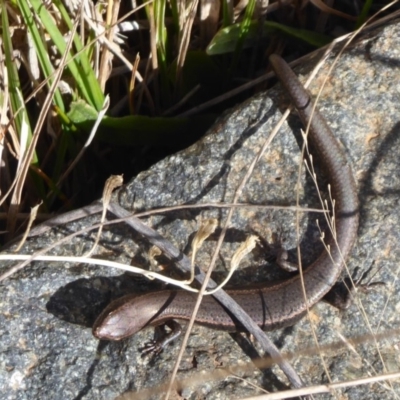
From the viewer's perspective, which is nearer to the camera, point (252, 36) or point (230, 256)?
point (230, 256)

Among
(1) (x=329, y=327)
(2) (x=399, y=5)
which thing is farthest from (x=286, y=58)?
(1) (x=329, y=327)

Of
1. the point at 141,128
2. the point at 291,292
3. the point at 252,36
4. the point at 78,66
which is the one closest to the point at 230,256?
the point at 291,292

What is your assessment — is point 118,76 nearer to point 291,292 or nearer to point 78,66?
point 78,66

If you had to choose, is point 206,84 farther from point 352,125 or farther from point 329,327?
point 329,327

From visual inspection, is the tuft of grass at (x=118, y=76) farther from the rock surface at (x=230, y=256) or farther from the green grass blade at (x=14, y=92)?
the rock surface at (x=230, y=256)

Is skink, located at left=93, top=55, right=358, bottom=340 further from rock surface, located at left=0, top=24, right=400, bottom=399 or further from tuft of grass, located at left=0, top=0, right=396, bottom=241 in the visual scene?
tuft of grass, located at left=0, top=0, right=396, bottom=241
